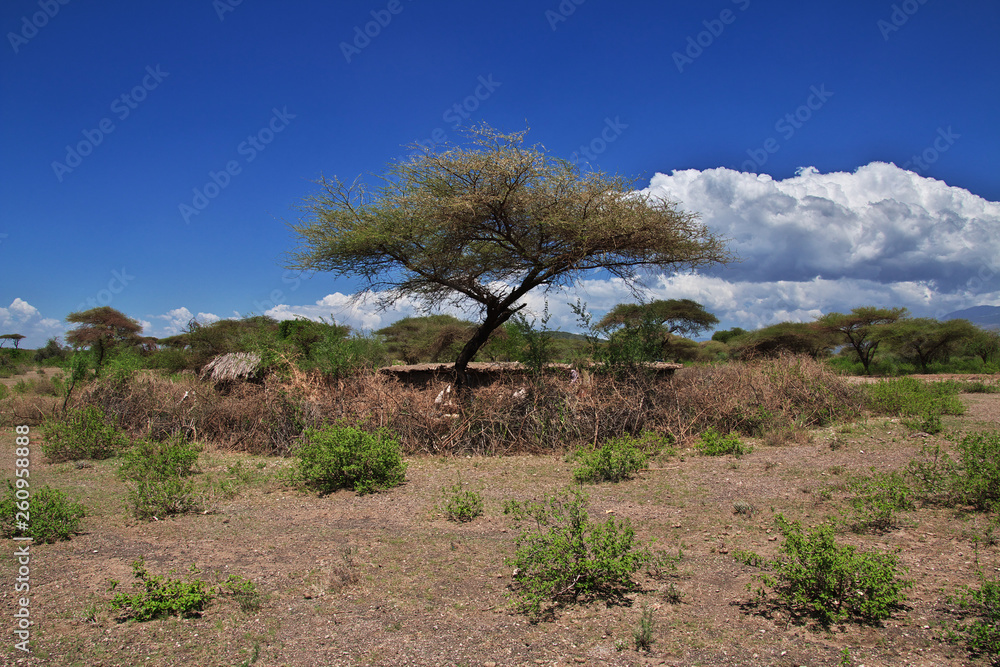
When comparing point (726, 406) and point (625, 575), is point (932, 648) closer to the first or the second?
point (625, 575)

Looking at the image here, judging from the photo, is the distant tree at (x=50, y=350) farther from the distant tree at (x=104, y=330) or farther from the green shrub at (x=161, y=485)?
the green shrub at (x=161, y=485)

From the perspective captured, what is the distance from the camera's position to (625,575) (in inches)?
144

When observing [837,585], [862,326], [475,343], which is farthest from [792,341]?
[837,585]

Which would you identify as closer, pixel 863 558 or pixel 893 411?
pixel 863 558

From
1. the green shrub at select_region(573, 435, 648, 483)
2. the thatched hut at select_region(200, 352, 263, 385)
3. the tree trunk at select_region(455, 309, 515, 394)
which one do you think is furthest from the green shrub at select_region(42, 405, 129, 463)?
the green shrub at select_region(573, 435, 648, 483)

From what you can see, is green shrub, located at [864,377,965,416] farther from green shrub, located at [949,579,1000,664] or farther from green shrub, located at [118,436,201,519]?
green shrub, located at [118,436,201,519]

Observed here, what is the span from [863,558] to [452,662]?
2.51 meters

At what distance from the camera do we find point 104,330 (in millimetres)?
23250

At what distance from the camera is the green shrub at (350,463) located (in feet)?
23.0

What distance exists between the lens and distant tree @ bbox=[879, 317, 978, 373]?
82.2ft

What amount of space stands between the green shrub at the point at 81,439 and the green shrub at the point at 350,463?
4785mm

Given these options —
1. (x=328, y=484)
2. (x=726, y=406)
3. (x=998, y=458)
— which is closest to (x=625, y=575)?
(x=998, y=458)

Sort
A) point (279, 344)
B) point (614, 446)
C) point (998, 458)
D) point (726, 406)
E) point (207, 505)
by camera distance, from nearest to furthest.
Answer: point (998, 458) < point (207, 505) < point (614, 446) < point (726, 406) < point (279, 344)

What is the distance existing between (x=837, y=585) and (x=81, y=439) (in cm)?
1089
